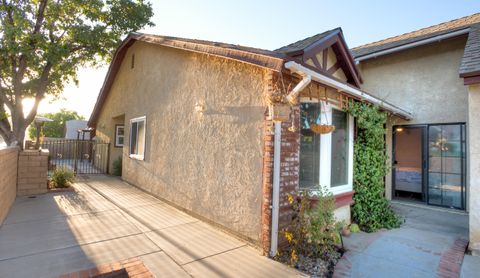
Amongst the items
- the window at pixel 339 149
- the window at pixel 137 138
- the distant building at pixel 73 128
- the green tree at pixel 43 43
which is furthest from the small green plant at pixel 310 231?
the distant building at pixel 73 128

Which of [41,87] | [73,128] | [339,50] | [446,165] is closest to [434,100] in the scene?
[446,165]

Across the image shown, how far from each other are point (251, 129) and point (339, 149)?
2.31m

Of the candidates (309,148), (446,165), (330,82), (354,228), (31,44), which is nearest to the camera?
(330,82)

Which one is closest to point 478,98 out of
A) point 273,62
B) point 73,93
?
point 273,62

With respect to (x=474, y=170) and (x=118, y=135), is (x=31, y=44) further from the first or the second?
(x=474, y=170)

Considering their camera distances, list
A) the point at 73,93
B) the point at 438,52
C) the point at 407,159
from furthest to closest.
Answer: the point at 73,93 → the point at 407,159 → the point at 438,52

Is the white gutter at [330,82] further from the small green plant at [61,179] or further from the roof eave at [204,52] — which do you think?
the small green plant at [61,179]

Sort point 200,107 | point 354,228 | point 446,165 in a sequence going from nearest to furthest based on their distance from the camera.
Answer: point 354,228 < point 200,107 < point 446,165

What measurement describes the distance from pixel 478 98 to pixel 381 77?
15.2ft

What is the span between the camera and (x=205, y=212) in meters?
5.61

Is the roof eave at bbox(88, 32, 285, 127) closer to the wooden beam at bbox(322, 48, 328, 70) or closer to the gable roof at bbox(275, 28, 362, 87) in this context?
the gable roof at bbox(275, 28, 362, 87)

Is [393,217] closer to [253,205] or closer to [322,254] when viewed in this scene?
[322,254]

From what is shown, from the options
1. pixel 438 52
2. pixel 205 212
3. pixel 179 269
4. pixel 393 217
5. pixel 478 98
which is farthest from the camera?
pixel 438 52

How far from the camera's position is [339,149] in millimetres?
5711
